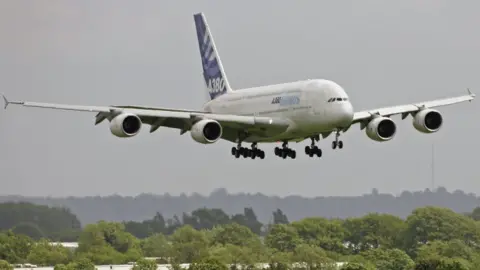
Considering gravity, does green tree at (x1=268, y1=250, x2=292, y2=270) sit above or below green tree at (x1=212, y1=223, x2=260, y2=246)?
below

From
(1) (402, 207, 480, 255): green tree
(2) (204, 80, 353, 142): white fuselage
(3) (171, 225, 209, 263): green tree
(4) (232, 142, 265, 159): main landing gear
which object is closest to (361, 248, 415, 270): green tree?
(1) (402, 207, 480, 255): green tree

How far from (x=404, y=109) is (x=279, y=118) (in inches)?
334

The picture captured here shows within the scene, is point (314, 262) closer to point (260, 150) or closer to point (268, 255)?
point (268, 255)

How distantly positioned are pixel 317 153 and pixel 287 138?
7.25 ft

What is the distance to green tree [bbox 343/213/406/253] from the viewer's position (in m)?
183

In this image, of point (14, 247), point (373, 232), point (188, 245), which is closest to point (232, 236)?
point (188, 245)

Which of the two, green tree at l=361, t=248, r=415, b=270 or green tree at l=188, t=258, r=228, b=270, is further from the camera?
green tree at l=361, t=248, r=415, b=270

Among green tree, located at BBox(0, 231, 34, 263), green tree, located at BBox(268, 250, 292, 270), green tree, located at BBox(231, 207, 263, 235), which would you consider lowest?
green tree, located at BBox(268, 250, 292, 270)

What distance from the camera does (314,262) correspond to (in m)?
146

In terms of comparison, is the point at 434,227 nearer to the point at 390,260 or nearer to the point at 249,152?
the point at 390,260

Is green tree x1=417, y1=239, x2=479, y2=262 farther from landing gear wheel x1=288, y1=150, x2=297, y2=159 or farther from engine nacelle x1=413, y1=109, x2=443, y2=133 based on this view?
engine nacelle x1=413, y1=109, x2=443, y2=133

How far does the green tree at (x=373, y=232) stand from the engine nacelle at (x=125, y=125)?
99.9 meters

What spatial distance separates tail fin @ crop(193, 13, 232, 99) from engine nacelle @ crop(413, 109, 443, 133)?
56.2 feet

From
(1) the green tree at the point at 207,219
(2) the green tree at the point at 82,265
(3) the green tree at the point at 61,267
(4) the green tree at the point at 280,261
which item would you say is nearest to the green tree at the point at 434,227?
(1) the green tree at the point at 207,219
